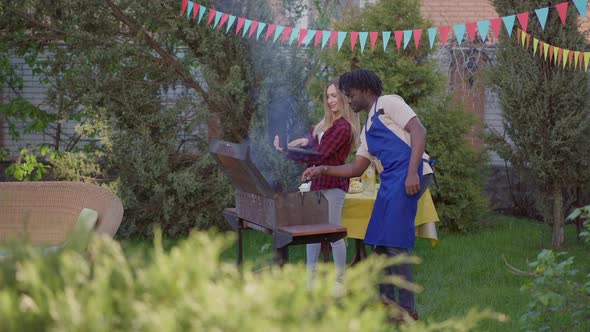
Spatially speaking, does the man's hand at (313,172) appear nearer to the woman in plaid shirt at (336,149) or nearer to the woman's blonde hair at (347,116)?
the woman in plaid shirt at (336,149)

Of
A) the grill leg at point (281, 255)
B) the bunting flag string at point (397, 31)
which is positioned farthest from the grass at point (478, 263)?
the bunting flag string at point (397, 31)

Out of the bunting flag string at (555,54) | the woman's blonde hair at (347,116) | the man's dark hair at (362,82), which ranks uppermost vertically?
the bunting flag string at (555,54)

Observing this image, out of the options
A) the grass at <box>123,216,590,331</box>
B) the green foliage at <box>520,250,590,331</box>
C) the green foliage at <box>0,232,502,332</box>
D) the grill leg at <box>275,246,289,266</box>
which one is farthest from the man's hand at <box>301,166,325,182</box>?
the green foliage at <box>0,232,502,332</box>

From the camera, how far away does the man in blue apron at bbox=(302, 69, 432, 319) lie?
478 centimetres

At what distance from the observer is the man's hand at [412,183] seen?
15.5 ft

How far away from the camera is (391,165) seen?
4879 mm

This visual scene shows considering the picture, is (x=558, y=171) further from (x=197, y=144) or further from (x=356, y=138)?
(x=197, y=144)

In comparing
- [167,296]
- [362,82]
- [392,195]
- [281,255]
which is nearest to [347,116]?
[362,82]

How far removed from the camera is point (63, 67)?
30.9ft

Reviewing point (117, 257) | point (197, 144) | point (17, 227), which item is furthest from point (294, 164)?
point (117, 257)

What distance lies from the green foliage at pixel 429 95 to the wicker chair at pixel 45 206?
4.86 metres

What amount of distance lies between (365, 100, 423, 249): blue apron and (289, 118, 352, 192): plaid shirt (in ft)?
1.98

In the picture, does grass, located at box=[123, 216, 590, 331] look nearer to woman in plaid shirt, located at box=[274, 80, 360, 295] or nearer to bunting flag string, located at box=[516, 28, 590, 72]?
woman in plaid shirt, located at box=[274, 80, 360, 295]

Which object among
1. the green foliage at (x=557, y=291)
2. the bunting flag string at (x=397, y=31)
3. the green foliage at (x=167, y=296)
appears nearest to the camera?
the green foliage at (x=167, y=296)
